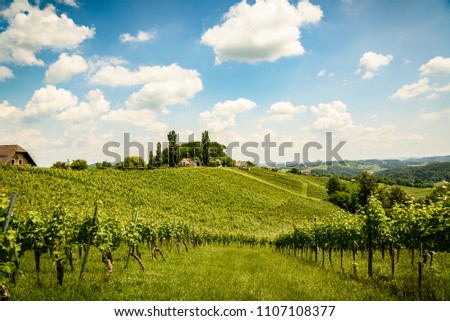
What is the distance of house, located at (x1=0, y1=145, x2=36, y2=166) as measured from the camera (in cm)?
5362

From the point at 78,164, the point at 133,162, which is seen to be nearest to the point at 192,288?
the point at 78,164

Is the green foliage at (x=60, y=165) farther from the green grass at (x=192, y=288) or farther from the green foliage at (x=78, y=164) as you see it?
the green grass at (x=192, y=288)

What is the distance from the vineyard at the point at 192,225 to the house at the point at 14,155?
14.6 meters

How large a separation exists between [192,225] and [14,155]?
4150 centimetres

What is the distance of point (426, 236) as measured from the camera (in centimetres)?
1057

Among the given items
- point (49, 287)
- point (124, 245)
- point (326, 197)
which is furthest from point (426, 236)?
point (326, 197)

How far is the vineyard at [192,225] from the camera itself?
9992mm

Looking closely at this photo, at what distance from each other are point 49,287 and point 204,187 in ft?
195

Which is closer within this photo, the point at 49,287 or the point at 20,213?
the point at 49,287

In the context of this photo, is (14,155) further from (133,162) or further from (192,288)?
(192,288)

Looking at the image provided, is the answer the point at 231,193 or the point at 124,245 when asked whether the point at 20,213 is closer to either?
the point at 124,245

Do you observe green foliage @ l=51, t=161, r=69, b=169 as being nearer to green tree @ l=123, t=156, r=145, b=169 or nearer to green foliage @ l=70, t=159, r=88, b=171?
green foliage @ l=70, t=159, r=88, b=171

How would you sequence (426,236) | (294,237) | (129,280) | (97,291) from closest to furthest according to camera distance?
(97,291) → (129,280) → (426,236) → (294,237)

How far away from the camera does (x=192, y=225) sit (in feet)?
131
